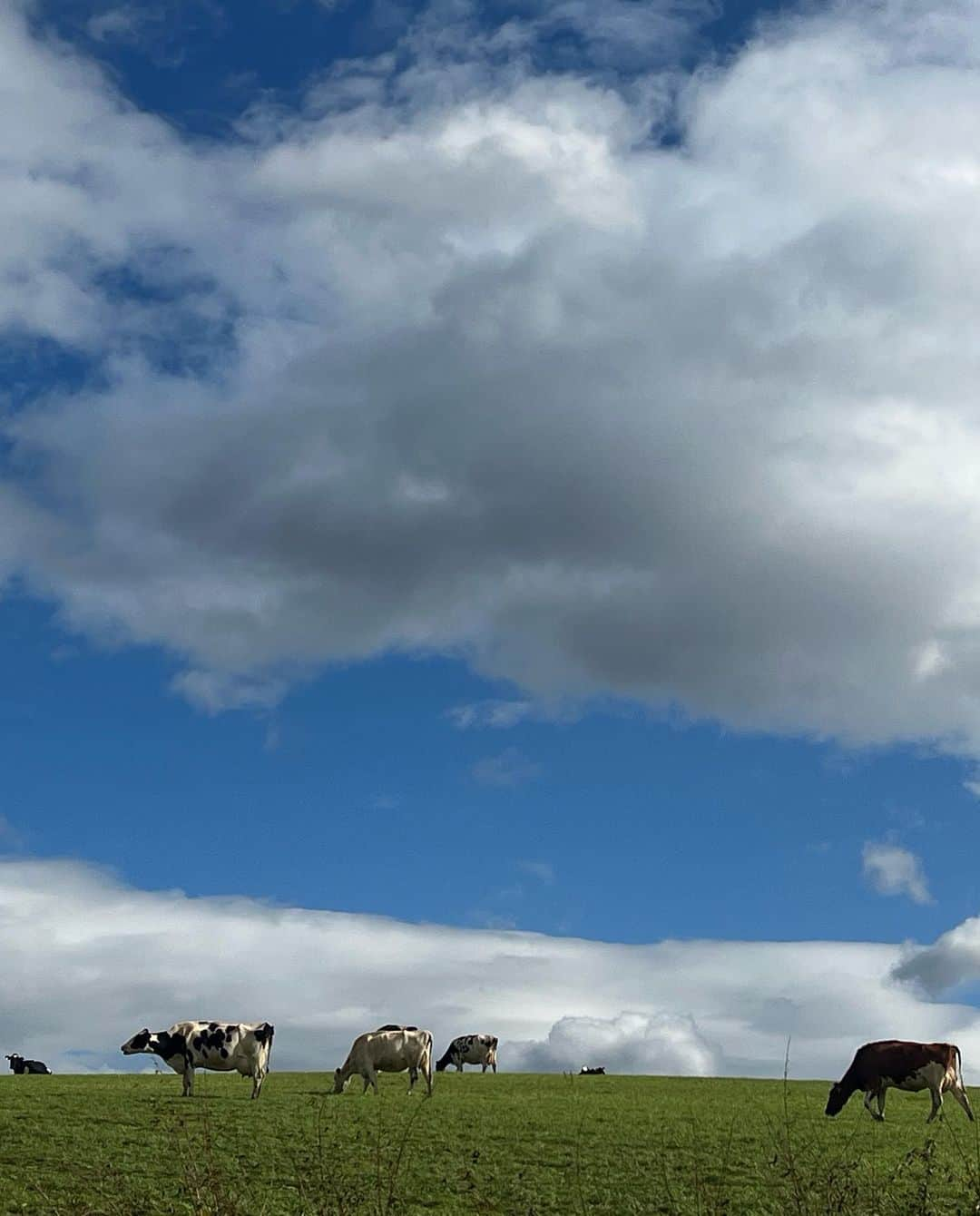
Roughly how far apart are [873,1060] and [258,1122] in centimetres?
1611

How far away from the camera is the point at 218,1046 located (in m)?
37.5

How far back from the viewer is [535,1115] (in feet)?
97.9

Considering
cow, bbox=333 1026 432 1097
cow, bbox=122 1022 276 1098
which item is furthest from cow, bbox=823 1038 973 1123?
cow, bbox=122 1022 276 1098

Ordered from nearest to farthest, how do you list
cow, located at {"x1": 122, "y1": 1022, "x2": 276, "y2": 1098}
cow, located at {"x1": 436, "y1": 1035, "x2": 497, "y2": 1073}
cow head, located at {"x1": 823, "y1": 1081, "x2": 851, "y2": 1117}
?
cow head, located at {"x1": 823, "y1": 1081, "x2": 851, "y2": 1117}, cow, located at {"x1": 122, "y1": 1022, "x2": 276, "y2": 1098}, cow, located at {"x1": 436, "y1": 1035, "x2": 497, "y2": 1073}

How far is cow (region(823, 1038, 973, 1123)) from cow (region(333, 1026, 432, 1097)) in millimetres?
11772

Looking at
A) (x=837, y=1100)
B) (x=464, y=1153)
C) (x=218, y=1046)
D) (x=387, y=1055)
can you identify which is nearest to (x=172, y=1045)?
(x=218, y=1046)

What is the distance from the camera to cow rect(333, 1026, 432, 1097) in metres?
37.8

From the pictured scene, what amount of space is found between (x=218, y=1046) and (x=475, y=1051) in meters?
25.4

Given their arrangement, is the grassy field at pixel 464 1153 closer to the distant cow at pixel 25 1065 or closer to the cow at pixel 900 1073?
the cow at pixel 900 1073

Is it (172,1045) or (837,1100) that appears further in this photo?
(172,1045)

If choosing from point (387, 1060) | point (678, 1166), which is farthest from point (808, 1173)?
point (387, 1060)

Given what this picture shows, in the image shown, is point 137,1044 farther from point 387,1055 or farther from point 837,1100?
point 837,1100

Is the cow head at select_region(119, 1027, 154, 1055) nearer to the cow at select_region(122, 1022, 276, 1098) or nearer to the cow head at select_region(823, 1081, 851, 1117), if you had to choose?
the cow at select_region(122, 1022, 276, 1098)

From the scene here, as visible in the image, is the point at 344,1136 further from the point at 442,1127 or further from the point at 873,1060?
the point at 873,1060
